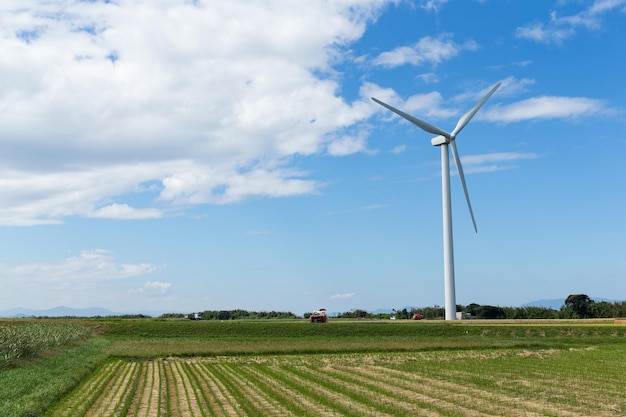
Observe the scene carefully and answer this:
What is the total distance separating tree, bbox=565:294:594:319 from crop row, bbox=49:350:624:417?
75424 millimetres

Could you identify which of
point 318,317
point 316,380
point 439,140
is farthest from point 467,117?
point 316,380

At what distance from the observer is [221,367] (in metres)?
43.4

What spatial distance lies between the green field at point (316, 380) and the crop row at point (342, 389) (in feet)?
0.18

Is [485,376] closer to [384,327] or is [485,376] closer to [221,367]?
[221,367]

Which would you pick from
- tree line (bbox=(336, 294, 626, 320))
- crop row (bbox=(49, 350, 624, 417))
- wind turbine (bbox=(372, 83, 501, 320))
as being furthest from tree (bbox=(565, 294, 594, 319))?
crop row (bbox=(49, 350, 624, 417))

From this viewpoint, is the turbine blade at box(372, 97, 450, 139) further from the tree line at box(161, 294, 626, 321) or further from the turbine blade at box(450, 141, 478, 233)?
the tree line at box(161, 294, 626, 321)

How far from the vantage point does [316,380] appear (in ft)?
112

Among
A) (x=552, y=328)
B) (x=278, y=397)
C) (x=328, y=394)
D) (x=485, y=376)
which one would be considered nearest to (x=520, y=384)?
(x=485, y=376)

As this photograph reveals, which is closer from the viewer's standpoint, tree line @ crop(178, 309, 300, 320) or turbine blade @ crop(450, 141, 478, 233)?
turbine blade @ crop(450, 141, 478, 233)

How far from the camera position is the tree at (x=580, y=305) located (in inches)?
4505

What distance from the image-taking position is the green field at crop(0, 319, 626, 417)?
2550 centimetres

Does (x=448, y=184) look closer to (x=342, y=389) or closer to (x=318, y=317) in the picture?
(x=318, y=317)

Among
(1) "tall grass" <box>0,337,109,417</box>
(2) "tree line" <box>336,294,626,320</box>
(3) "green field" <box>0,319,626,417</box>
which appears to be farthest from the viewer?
(2) "tree line" <box>336,294,626,320</box>

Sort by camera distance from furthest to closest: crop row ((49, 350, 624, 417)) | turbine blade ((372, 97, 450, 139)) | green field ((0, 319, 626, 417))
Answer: turbine blade ((372, 97, 450, 139)), green field ((0, 319, 626, 417)), crop row ((49, 350, 624, 417))
